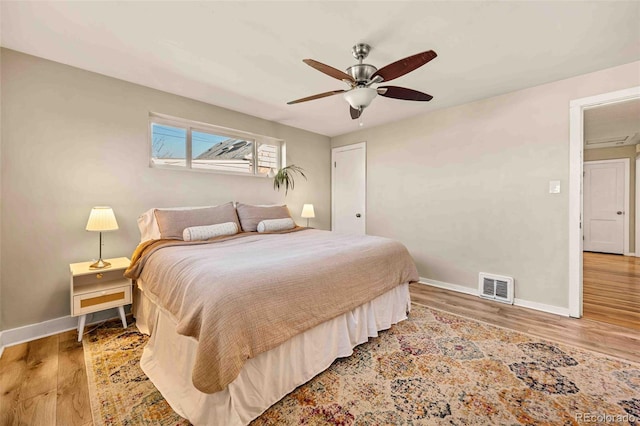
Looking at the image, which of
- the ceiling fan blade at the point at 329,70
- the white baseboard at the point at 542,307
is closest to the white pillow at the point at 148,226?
the ceiling fan blade at the point at 329,70

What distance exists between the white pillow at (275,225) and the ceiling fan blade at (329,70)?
1.85 meters

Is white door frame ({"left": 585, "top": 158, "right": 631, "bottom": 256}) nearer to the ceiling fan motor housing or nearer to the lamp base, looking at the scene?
→ the ceiling fan motor housing

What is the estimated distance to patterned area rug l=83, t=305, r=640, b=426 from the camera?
148cm

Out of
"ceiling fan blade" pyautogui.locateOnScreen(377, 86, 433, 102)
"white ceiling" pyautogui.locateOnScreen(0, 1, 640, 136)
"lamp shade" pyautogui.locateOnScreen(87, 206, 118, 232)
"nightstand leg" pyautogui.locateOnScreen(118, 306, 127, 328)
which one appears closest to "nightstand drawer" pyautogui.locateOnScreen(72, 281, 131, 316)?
"nightstand leg" pyautogui.locateOnScreen(118, 306, 127, 328)

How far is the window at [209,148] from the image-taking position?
123 inches

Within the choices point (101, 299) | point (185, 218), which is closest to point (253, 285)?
point (185, 218)

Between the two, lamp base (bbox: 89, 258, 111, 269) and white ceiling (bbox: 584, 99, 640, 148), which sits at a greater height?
white ceiling (bbox: 584, 99, 640, 148)

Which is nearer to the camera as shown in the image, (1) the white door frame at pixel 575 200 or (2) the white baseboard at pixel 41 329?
(2) the white baseboard at pixel 41 329

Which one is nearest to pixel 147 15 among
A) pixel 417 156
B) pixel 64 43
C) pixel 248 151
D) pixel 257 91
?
pixel 64 43

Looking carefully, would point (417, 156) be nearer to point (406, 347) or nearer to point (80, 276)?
point (406, 347)

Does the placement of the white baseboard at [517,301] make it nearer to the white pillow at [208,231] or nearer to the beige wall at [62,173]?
the white pillow at [208,231]

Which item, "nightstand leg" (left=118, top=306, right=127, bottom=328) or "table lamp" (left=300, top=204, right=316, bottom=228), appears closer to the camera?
"nightstand leg" (left=118, top=306, right=127, bottom=328)

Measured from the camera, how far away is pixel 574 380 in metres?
1.76

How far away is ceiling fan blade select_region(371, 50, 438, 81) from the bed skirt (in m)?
1.83
